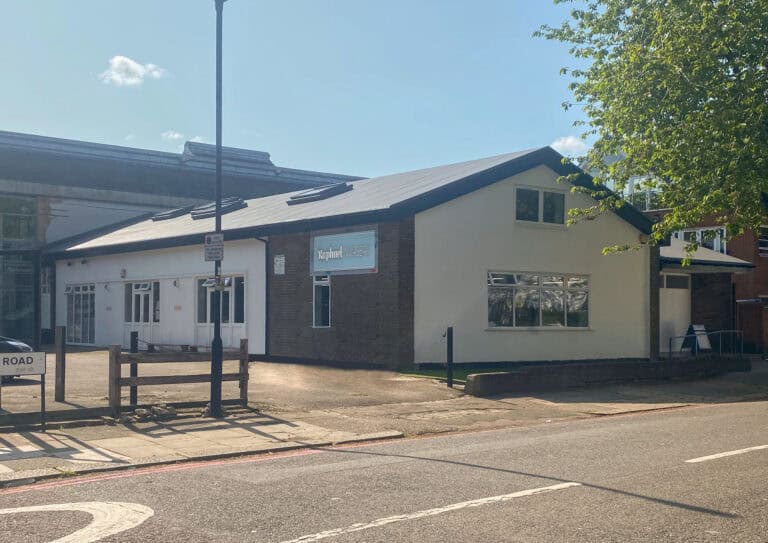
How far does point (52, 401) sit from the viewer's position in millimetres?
14781

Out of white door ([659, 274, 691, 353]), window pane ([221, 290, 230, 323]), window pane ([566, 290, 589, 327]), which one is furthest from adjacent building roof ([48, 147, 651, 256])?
white door ([659, 274, 691, 353])

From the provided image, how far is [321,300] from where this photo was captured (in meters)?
24.7

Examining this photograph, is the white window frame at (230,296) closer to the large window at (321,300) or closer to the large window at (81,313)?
the large window at (321,300)

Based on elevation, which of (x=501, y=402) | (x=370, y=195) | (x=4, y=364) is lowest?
(x=501, y=402)

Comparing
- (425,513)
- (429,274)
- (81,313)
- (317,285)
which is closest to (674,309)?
(429,274)

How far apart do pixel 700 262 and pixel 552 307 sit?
794cm

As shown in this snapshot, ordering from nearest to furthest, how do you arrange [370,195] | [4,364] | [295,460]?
1. [295,460]
2. [4,364]
3. [370,195]

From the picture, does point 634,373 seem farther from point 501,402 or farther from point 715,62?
point 715,62

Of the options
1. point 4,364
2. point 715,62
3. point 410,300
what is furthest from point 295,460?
point 715,62

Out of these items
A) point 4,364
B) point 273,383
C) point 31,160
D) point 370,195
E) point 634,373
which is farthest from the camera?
point 31,160

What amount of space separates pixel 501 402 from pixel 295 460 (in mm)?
7565

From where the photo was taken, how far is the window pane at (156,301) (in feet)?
104

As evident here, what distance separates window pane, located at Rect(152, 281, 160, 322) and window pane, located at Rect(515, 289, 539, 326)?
14006 mm

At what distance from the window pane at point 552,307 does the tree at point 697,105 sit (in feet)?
15.9
